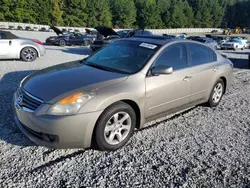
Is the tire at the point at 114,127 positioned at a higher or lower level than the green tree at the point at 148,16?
lower

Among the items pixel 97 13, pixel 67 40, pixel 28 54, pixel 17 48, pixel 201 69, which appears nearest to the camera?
pixel 201 69

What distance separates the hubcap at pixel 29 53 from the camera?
9266 mm

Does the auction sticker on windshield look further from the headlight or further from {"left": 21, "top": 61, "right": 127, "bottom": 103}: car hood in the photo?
the headlight

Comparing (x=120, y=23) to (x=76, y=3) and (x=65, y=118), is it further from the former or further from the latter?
(x=65, y=118)

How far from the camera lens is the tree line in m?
58.5

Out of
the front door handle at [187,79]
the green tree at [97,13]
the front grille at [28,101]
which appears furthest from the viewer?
the green tree at [97,13]

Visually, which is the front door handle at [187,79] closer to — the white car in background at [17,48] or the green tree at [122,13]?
the white car in background at [17,48]

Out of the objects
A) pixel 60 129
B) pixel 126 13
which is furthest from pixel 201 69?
pixel 126 13

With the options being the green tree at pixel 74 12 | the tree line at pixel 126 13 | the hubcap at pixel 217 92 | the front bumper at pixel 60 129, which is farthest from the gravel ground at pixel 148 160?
the green tree at pixel 74 12

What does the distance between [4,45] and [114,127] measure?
7.40m

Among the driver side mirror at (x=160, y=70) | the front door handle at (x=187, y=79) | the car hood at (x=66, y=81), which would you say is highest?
the driver side mirror at (x=160, y=70)

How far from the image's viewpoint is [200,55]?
14.6 ft

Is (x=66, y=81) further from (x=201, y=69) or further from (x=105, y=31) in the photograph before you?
(x=105, y=31)

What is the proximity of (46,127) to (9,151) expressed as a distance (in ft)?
2.48
